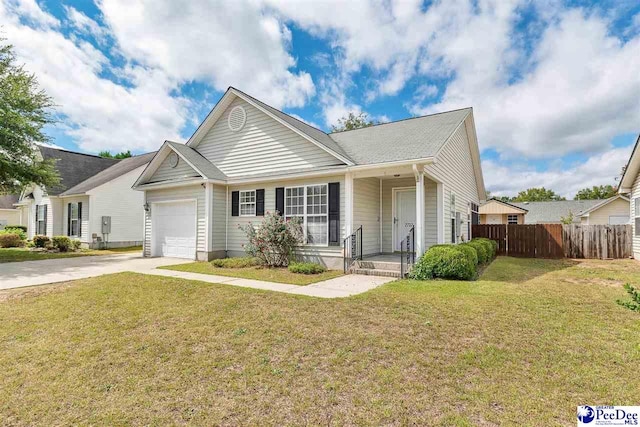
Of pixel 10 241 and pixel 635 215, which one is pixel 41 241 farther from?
pixel 635 215

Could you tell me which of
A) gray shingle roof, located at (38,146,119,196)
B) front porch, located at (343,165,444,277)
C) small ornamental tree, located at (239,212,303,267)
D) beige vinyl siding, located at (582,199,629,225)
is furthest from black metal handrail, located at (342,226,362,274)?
beige vinyl siding, located at (582,199,629,225)

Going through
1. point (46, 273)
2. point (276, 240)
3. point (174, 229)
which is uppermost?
point (174, 229)

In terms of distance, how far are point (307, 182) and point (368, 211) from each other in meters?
2.34

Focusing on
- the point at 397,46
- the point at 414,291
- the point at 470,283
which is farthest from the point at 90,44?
the point at 470,283

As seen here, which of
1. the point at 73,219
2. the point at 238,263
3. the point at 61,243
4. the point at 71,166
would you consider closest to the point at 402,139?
the point at 238,263

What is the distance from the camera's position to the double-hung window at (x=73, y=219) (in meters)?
19.2

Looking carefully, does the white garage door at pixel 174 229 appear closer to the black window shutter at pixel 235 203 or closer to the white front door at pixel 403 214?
the black window shutter at pixel 235 203

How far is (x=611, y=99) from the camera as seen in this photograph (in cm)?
1552

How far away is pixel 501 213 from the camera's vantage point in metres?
32.9

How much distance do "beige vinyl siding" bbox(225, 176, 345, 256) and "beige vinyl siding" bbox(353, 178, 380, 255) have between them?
0.57 metres

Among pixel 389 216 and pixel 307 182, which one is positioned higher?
Result: pixel 307 182

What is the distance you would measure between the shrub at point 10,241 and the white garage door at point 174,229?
536 inches

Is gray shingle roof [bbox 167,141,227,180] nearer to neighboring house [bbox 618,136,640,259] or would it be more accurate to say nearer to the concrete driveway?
the concrete driveway

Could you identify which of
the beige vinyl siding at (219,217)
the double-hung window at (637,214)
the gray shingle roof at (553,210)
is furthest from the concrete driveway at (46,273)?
the gray shingle roof at (553,210)
